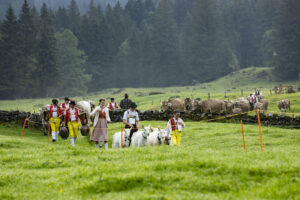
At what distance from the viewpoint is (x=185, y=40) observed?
10762cm

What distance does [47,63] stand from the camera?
291 ft

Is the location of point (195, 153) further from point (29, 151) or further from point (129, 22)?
point (129, 22)

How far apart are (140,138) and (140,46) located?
92826mm

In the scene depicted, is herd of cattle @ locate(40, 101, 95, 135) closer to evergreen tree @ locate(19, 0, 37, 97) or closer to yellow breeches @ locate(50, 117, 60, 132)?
yellow breeches @ locate(50, 117, 60, 132)

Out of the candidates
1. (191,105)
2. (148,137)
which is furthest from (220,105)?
(148,137)

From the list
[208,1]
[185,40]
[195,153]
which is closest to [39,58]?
[185,40]

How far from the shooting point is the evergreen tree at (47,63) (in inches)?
3477

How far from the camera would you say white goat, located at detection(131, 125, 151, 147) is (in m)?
17.0

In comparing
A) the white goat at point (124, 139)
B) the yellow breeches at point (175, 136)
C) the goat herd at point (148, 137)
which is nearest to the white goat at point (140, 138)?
the goat herd at point (148, 137)

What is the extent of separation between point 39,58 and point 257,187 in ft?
281

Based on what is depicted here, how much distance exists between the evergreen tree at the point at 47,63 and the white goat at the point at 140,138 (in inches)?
2908

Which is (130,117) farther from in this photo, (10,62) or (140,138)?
(10,62)

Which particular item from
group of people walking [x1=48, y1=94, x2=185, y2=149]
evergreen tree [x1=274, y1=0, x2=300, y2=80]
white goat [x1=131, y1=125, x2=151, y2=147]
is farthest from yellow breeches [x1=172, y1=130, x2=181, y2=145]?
evergreen tree [x1=274, y1=0, x2=300, y2=80]

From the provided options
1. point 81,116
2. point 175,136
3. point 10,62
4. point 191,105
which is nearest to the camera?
point 175,136
